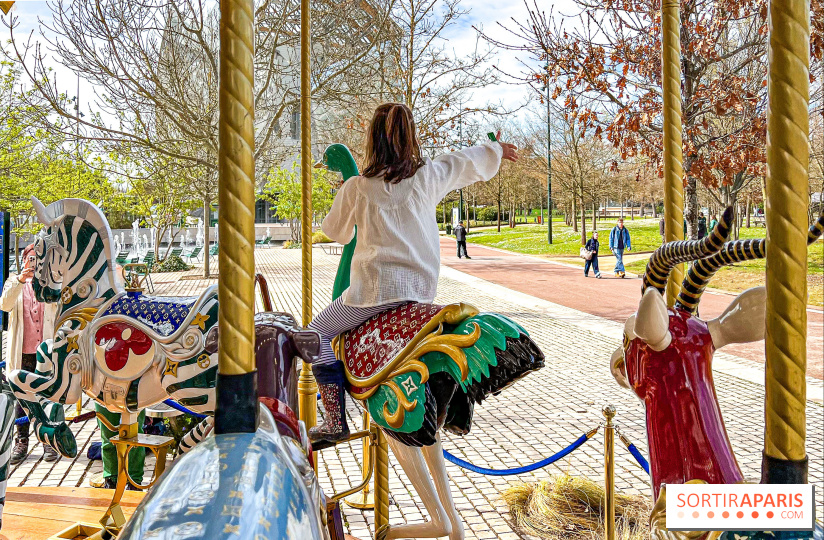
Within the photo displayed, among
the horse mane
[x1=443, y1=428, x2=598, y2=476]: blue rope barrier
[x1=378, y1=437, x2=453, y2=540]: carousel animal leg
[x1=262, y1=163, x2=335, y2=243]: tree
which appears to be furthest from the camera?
[x1=262, y1=163, x2=335, y2=243]: tree

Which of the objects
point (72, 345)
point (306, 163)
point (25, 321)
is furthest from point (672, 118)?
point (25, 321)

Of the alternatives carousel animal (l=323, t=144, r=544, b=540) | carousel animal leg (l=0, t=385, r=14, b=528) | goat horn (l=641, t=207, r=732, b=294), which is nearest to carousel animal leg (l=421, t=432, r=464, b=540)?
carousel animal (l=323, t=144, r=544, b=540)

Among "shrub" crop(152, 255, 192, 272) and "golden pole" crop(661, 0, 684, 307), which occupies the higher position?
"golden pole" crop(661, 0, 684, 307)

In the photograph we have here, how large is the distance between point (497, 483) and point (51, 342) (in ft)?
10.6

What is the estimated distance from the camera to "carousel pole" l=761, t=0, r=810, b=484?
102 cm

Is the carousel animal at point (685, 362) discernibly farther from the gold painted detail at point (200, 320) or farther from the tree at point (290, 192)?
the tree at point (290, 192)

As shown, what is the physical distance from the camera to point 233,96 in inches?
44.7

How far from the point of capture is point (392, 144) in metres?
2.77

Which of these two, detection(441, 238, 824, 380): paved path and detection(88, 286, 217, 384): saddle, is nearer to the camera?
detection(88, 286, 217, 384): saddle

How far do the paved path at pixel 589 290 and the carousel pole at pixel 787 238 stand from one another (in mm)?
8152

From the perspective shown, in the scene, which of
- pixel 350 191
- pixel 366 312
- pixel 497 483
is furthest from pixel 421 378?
pixel 497 483

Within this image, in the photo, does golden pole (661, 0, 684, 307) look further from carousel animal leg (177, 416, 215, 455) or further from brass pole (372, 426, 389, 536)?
brass pole (372, 426, 389, 536)

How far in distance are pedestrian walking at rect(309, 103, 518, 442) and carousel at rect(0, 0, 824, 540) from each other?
3.8 inches

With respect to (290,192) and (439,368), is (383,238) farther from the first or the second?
(290,192)
